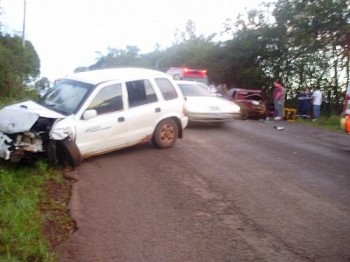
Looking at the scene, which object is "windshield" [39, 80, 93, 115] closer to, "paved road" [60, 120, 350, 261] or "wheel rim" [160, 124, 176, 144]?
"paved road" [60, 120, 350, 261]

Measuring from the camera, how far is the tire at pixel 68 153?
749cm

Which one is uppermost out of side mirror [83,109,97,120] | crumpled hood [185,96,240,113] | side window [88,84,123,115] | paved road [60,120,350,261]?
side window [88,84,123,115]

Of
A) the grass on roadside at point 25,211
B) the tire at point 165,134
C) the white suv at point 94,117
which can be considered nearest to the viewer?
the grass on roadside at point 25,211

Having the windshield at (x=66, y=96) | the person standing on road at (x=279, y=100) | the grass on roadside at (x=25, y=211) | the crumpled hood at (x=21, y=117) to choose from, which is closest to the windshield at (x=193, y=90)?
the person standing on road at (x=279, y=100)

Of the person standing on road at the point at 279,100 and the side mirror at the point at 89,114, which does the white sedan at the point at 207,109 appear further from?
the side mirror at the point at 89,114

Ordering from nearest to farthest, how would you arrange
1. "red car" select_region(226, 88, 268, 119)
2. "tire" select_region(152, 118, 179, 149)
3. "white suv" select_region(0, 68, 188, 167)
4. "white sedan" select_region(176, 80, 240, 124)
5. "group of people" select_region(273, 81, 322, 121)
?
"white suv" select_region(0, 68, 188, 167) < "tire" select_region(152, 118, 179, 149) < "white sedan" select_region(176, 80, 240, 124) < "group of people" select_region(273, 81, 322, 121) < "red car" select_region(226, 88, 268, 119)

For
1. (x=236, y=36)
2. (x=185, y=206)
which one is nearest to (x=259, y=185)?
(x=185, y=206)

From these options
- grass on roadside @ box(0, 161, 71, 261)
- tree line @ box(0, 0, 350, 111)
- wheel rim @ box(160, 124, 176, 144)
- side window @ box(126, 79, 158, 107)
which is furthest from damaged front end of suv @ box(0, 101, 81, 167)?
tree line @ box(0, 0, 350, 111)

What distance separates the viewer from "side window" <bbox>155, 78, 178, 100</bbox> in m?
9.69

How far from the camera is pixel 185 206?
6074 mm

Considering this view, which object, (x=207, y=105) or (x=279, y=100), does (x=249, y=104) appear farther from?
(x=207, y=105)

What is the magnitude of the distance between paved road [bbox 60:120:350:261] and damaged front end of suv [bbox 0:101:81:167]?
504 mm

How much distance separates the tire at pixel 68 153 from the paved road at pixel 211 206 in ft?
0.73

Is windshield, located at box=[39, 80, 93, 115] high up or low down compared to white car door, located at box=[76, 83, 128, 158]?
up
